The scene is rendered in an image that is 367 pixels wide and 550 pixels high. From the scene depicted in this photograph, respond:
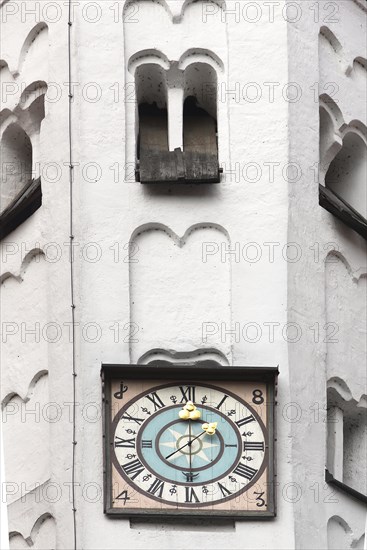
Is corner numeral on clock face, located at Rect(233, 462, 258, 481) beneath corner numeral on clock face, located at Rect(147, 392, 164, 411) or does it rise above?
beneath

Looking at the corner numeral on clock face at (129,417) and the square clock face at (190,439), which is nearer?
the square clock face at (190,439)

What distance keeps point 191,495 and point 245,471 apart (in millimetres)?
480

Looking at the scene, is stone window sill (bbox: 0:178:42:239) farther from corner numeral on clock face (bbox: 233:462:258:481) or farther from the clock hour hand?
corner numeral on clock face (bbox: 233:462:258:481)

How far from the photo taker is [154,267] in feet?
92.9

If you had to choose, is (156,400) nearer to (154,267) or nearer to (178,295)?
(178,295)

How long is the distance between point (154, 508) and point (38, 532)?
1139 mm

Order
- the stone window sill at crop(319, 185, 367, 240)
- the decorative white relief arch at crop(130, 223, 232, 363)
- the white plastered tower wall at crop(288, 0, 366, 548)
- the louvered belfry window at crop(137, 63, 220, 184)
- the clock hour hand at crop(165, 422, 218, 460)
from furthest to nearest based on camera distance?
the stone window sill at crop(319, 185, 367, 240) < the louvered belfry window at crop(137, 63, 220, 184) < the decorative white relief arch at crop(130, 223, 232, 363) < the white plastered tower wall at crop(288, 0, 366, 548) < the clock hour hand at crop(165, 422, 218, 460)

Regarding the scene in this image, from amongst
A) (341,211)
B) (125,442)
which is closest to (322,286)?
(341,211)

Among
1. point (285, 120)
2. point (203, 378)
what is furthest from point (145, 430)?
point (285, 120)

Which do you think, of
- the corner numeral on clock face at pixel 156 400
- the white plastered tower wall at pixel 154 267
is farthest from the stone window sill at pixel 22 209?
the corner numeral on clock face at pixel 156 400

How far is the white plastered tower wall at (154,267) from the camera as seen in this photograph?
27.8 metres

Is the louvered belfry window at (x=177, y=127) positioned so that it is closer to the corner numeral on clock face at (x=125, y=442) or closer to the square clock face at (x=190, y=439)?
the square clock face at (x=190, y=439)

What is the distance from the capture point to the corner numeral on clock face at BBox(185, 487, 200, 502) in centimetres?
2761

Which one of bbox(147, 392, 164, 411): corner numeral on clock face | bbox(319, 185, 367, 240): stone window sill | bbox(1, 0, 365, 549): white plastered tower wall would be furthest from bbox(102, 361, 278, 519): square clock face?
bbox(319, 185, 367, 240): stone window sill
